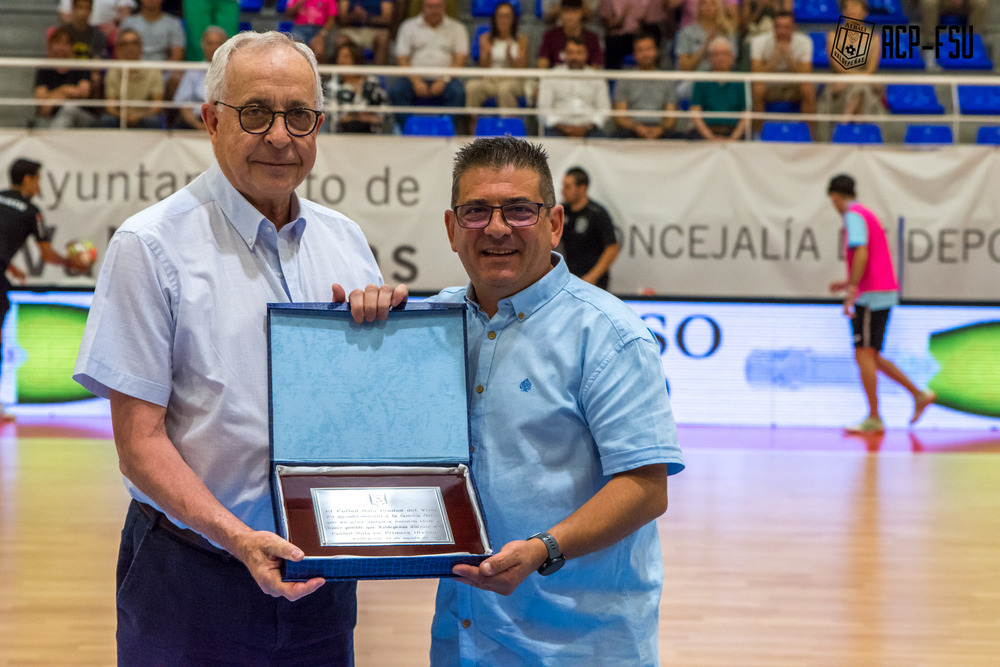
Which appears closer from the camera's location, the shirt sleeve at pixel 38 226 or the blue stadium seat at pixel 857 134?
the shirt sleeve at pixel 38 226

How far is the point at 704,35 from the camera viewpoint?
383 inches

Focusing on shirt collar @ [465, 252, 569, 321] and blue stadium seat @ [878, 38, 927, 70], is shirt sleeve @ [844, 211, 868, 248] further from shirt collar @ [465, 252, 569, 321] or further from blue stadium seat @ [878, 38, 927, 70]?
shirt collar @ [465, 252, 569, 321]

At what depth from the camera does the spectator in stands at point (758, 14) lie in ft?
32.2

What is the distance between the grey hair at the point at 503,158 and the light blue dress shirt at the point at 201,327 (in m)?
0.39

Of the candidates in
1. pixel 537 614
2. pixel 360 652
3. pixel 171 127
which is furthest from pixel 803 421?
pixel 537 614

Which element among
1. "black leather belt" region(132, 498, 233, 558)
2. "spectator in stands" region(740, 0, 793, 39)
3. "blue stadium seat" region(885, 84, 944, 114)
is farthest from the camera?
"blue stadium seat" region(885, 84, 944, 114)

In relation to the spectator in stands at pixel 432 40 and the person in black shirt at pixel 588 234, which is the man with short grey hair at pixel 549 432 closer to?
the person in black shirt at pixel 588 234

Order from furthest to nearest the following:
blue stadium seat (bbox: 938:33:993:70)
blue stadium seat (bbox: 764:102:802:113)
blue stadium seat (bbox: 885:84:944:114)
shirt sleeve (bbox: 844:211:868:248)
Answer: blue stadium seat (bbox: 938:33:993:70)
blue stadium seat (bbox: 885:84:944:114)
blue stadium seat (bbox: 764:102:802:113)
shirt sleeve (bbox: 844:211:868:248)

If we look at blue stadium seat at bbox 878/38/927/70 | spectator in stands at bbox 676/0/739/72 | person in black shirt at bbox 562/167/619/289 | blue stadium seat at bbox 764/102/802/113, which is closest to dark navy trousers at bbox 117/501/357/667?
person in black shirt at bbox 562/167/619/289

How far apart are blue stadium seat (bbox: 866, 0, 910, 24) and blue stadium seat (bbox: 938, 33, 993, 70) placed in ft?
1.62

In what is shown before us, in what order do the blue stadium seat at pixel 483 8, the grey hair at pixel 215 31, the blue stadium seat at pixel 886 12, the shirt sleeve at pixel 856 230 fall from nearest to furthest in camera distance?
the shirt sleeve at pixel 856 230, the grey hair at pixel 215 31, the blue stadium seat at pixel 886 12, the blue stadium seat at pixel 483 8

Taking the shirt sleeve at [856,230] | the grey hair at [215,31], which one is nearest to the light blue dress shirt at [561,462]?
the shirt sleeve at [856,230]

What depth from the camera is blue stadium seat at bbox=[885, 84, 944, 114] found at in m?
10.0

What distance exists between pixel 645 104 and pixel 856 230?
7.63 ft
